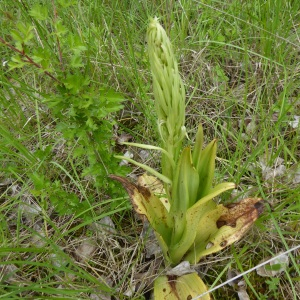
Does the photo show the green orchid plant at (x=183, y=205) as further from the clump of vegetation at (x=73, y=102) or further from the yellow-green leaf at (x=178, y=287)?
the clump of vegetation at (x=73, y=102)

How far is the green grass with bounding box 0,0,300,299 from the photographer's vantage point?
125cm

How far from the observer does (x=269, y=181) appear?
1.43 metres

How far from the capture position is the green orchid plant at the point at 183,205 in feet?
2.96

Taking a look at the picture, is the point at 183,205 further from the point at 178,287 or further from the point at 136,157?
the point at 136,157

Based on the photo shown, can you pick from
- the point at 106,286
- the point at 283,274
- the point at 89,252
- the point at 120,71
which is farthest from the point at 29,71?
the point at 283,274

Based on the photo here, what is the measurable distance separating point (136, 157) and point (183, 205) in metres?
0.65

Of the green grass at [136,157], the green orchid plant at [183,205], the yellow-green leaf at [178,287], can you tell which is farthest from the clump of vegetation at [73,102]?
the yellow-green leaf at [178,287]

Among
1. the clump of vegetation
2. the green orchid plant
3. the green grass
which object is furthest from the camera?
the green grass

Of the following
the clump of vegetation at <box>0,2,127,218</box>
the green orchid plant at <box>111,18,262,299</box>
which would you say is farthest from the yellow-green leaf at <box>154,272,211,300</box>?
the clump of vegetation at <box>0,2,127,218</box>

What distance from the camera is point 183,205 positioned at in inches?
40.8

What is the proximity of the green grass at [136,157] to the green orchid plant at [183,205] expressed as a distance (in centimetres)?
9

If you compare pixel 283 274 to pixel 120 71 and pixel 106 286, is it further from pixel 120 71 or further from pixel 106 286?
pixel 120 71

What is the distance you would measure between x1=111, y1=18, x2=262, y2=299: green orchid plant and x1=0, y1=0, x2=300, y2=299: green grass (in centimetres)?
9

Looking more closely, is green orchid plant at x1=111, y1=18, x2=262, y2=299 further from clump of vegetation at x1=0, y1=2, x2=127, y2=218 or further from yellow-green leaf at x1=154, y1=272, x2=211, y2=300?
clump of vegetation at x1=0, y1=2, x2=127, y2=218
